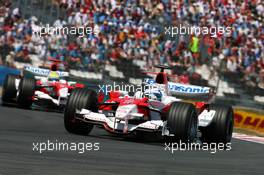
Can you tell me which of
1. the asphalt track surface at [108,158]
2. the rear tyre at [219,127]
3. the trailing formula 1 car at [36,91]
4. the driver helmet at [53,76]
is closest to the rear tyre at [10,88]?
the trailing formula 1 car at [36,91]

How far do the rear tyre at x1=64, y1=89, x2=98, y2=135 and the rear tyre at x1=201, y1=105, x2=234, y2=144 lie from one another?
7.43 feet

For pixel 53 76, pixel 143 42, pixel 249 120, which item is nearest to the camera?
pixel 53 76

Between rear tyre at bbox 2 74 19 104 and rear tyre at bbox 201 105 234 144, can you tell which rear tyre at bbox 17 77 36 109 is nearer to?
rear tyre at bbox 2 74 19 104

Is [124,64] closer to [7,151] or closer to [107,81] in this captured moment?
[107,81]

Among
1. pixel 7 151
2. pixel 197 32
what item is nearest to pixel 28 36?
pixel 197 32

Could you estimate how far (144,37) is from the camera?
2592 cm

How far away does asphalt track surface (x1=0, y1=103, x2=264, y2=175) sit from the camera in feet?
25.4

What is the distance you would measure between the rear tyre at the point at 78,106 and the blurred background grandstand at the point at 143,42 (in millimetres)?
8680

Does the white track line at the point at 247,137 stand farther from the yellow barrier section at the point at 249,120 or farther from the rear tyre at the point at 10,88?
the rear tyre at the point at 10,88

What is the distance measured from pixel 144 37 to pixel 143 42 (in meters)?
0.43

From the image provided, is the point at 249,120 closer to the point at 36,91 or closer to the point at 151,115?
the point at 36,91

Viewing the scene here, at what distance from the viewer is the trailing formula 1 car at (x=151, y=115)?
12023mm

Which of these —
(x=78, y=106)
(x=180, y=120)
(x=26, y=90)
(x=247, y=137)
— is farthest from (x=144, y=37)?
(x=180, y=120)

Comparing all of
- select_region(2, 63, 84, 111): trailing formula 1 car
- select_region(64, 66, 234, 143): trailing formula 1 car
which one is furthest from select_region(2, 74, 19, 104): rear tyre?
select_region(64, 66, 234, 143): trailing formula 1 car
